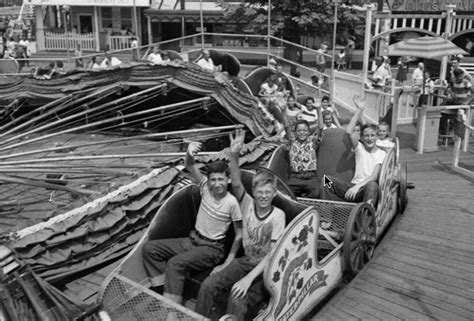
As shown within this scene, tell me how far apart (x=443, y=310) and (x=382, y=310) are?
54 centimetres

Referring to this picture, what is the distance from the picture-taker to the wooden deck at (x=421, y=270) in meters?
4.45

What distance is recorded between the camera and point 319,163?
6430 millimetres

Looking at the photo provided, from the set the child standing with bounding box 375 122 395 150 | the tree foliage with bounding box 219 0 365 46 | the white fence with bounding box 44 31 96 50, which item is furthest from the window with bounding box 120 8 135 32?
the child standing with bounding box 375 122 395 150

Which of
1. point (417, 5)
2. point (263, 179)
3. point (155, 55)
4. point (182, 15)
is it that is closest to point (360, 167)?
point (263, 179)

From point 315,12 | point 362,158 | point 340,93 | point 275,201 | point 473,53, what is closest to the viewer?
point 275,201

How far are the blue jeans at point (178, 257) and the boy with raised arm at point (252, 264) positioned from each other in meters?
0.30

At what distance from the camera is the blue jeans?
4.16 m

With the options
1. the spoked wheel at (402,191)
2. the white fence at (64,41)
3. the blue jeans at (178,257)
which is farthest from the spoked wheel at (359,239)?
the white fence at (64,41)

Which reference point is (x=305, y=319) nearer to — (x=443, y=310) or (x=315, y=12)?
(x=443, y=310)

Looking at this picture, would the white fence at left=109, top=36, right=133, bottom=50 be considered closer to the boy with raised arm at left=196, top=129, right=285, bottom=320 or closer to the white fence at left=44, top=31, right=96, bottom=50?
the white fence at left=44, top=31, right=96, bottom=50

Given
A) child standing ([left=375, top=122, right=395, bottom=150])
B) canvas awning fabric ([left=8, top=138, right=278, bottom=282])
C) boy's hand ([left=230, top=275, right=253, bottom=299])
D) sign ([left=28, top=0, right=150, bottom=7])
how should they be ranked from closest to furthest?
boy's hand ([left=230, top=275, right=253, bottom=299]) < canvas awning fabric ([left=8, top=138, right=278, bottom=282]) < child standing ([left=375, top=122, right=395, bottom=150]) < sign ([left=28, top=0, right=150, bottom=7])

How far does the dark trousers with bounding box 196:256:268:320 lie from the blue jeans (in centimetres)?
32

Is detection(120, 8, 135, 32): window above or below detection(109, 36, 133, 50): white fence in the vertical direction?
above

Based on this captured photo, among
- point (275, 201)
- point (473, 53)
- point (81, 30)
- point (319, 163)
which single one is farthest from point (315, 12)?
point (275, 201)
